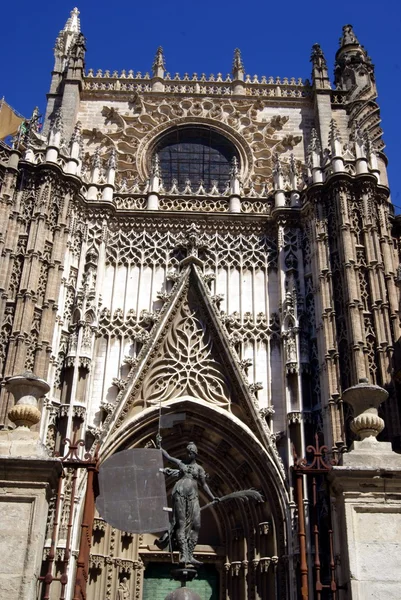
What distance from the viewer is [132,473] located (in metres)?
9.15

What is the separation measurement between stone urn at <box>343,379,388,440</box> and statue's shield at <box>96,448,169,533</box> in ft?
8.62

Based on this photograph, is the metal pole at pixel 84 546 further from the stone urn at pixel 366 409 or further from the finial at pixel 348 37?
the finial at pixel 348 37

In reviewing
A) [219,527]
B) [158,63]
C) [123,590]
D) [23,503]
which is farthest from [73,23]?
[23,503]

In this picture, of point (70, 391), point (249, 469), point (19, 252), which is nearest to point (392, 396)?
point (249, 469)

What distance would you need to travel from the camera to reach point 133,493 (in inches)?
356

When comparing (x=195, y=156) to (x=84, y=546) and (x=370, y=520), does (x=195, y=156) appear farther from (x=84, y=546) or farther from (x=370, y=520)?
(x=84, y=546)

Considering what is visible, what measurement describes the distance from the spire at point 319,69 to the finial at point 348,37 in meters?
0.89

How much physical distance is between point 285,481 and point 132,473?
773 centimetres

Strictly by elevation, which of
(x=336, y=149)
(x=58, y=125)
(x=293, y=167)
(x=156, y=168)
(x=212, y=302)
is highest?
(x=58, y=125)

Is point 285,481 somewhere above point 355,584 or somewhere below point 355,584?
above

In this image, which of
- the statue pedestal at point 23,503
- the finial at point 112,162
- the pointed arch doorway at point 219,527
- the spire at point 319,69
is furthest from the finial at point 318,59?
the statue pedestal at point 23,503

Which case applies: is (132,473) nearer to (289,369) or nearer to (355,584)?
(355,584)

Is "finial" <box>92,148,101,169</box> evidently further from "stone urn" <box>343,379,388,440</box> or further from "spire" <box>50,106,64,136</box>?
"stone urn" <box>343,379,388,440</box>

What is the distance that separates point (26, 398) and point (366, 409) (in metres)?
4.39
